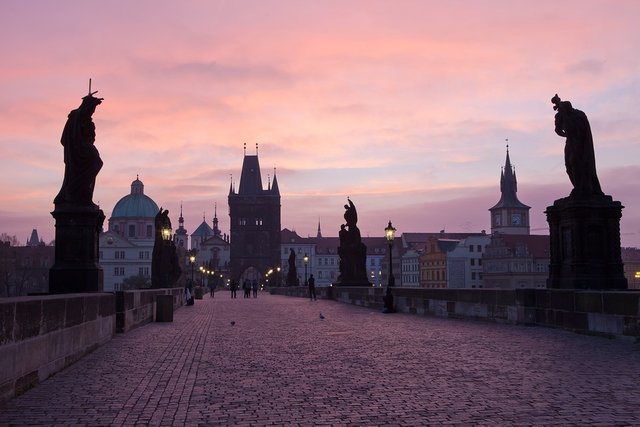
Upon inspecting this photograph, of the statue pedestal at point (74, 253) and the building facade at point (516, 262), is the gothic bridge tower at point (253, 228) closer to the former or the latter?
the building facade at point (516, 262)

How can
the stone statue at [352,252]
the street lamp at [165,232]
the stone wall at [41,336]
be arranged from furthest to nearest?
the stone statue at [352,252], the street lamp at [165,232], the stone wall at [41,336]

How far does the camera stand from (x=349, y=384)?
29.8 feet

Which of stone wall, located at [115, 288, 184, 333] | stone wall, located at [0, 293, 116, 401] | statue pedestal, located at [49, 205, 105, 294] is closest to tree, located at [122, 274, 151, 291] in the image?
stone wall, located at [115, 288, 184, 333]

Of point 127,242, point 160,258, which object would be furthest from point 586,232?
point 127,242

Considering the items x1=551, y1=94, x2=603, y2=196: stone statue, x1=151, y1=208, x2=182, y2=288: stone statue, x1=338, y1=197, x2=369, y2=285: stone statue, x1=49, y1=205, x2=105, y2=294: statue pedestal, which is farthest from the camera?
x1=338, y1=197, x2=369, y2=285: stone statue

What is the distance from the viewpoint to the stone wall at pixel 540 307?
13719 millimetres

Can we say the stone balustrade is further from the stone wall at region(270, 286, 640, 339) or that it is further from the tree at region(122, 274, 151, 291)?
the tree at region(122, 274, 151, 291)

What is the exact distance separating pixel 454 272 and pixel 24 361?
136 meters

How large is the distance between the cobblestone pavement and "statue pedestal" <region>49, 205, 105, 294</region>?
1.48 m

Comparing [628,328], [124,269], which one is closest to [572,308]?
[628,328]

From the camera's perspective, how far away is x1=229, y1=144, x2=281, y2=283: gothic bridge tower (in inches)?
6781

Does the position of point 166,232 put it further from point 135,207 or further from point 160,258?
point 135,207

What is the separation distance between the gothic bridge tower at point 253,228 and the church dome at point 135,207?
65.7 ft

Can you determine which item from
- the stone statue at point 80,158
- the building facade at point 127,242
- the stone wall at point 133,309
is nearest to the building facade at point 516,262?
the building facade at point 127,242
